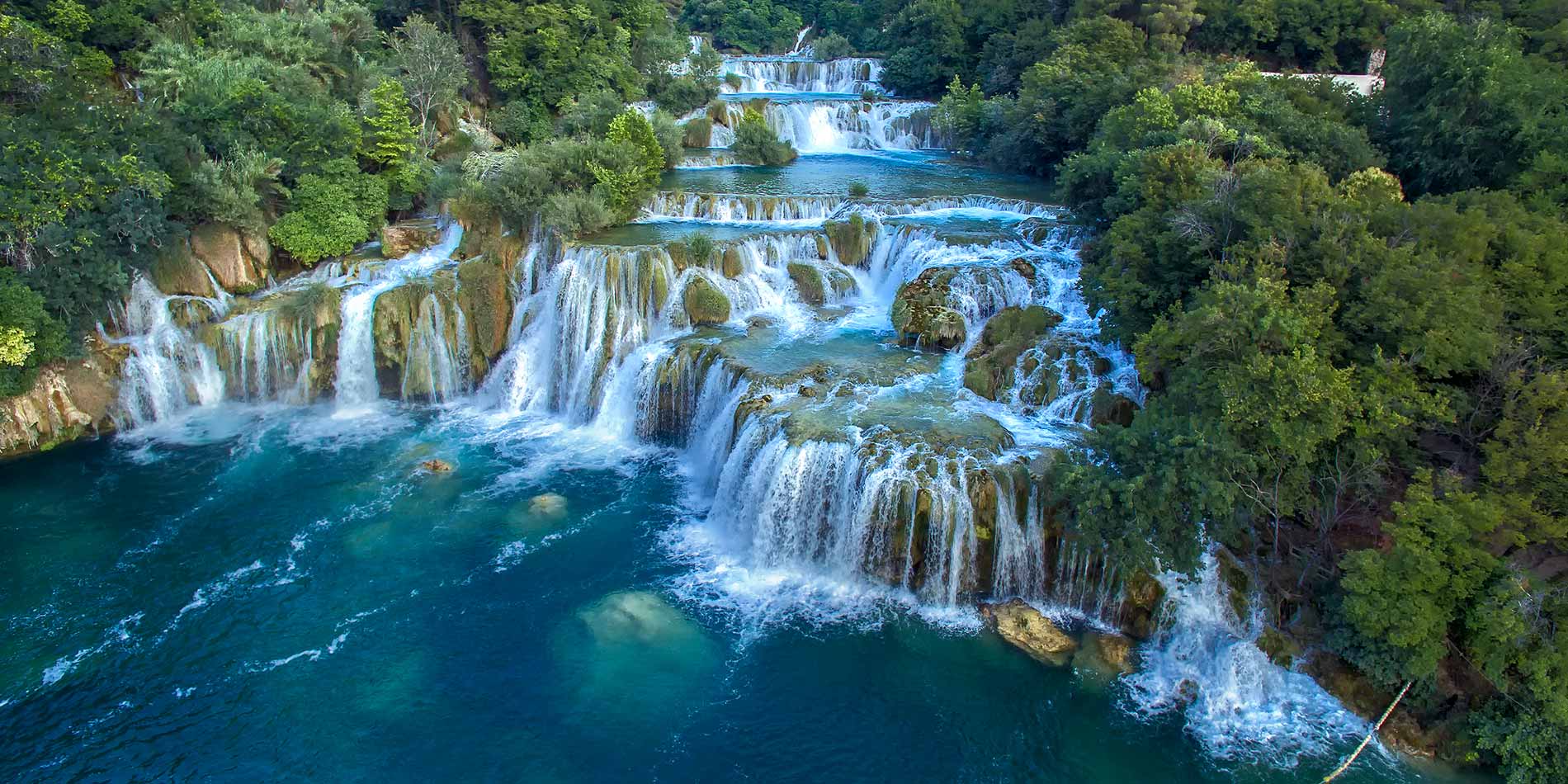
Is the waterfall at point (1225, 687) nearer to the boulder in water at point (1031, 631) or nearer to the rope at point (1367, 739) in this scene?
the rope at point (1367, 739)

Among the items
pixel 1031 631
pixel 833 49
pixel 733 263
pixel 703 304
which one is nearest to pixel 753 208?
pixel 733 263

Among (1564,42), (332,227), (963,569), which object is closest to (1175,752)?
(963,569)

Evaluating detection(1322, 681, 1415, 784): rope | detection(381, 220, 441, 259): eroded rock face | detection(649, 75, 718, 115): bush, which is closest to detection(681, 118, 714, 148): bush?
detection(649, 75, 718, 115): bush

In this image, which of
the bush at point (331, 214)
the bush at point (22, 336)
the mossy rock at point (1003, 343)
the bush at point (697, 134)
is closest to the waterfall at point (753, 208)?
the bush at point (331, 214)

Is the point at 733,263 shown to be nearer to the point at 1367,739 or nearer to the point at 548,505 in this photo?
the point at 548,505

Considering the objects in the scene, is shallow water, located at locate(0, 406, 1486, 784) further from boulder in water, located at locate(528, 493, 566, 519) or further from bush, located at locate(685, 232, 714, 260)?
bush, located at locate(685, 232, 714, 260)
